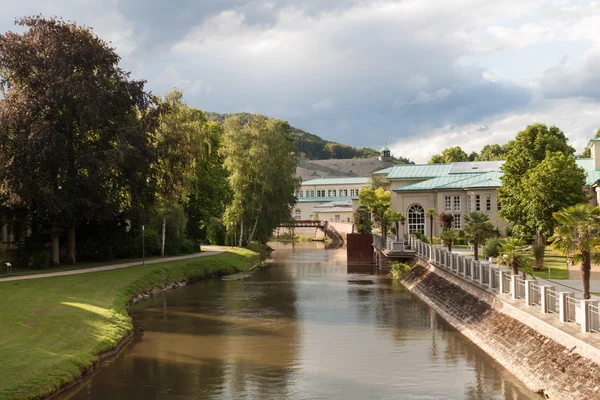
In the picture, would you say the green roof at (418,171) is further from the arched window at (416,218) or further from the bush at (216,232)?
the bush at (216,232)

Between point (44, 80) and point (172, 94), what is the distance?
1408 centimetres

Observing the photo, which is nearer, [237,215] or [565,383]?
[565,383]

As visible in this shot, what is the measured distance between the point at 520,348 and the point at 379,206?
51.4 m

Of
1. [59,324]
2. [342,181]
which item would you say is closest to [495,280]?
[59,324]

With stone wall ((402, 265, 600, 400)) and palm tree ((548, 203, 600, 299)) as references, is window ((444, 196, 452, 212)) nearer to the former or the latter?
stone wall ((402, 265, 600, 400))

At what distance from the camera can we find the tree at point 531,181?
139ft

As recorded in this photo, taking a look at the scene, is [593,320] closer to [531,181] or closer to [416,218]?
[531,181]

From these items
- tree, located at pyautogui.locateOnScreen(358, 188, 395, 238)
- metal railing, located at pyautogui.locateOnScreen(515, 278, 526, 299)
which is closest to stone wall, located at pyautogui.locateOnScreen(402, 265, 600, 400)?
metal railing, located at pyautogui.locateOnScreen(515, 278, 526, 299)

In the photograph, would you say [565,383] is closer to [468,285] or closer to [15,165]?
[468,285]

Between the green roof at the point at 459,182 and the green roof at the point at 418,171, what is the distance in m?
3.32

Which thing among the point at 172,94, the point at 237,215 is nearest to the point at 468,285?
the point at 172,94

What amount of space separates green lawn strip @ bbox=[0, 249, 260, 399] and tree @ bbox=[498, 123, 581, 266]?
2406cm

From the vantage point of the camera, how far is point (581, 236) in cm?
→ 1881

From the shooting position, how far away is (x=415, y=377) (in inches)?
719
